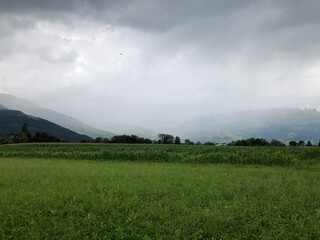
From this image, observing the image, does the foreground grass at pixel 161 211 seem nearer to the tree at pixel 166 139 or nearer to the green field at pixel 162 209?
the green field at pixel 162 209

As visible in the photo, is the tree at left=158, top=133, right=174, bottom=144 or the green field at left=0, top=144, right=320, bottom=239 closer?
the green field at left=0, top=144, right=320, bottom=239

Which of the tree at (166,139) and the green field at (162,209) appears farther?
the tree at (166,139)

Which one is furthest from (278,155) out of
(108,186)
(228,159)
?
(108,186)

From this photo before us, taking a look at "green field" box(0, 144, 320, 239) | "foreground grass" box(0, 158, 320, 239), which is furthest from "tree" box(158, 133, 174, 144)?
"foreground grass" box(0, 158, 320, 239)

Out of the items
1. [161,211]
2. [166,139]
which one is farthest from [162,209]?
[166,139]

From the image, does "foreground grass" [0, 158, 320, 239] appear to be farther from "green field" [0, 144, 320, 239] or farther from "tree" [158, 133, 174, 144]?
"tree" [158, 133, 174, 144]

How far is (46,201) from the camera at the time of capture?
7.44m

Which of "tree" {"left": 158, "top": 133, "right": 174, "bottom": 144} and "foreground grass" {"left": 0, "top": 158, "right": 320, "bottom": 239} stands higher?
"tree" {"left": 158, "top": 133, "right": 174, "bottom": 144}

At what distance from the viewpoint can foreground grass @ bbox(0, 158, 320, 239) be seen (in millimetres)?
5535

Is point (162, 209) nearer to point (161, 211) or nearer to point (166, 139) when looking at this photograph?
point (161, 211)

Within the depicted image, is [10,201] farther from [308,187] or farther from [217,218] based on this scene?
[308,187]

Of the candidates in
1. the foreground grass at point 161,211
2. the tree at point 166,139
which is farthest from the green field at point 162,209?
the tree at point 166,139

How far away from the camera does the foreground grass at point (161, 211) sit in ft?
18.2

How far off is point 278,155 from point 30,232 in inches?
801
